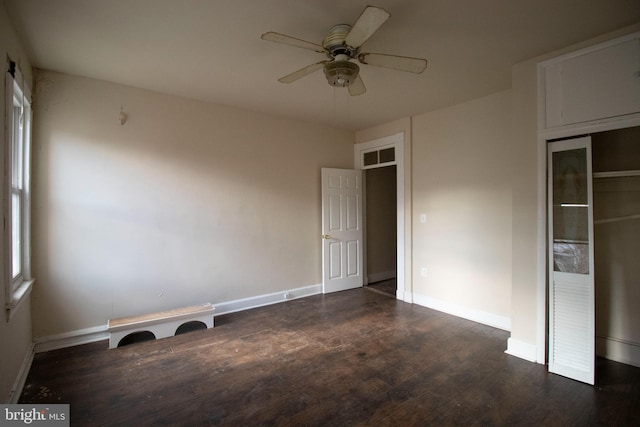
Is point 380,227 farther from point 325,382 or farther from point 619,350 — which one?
point 325,382

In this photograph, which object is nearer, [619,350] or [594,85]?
[594,85]

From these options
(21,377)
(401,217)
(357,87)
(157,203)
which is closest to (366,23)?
(357,87)

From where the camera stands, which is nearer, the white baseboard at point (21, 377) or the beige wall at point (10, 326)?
the beige wall at point (10, 326)

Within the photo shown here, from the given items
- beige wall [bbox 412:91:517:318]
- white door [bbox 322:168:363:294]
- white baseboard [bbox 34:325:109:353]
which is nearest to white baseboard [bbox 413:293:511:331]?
beige wall [bbox 412:91:517:318]

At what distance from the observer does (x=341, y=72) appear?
7.02 ft

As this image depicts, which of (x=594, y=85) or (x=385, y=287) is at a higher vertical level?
(x=594, y=85)

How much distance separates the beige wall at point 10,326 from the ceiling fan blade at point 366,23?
7.42 feet

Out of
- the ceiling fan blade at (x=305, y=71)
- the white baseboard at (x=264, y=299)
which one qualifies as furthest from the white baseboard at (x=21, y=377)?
the ceiling fan blade at (x=305, y=71)

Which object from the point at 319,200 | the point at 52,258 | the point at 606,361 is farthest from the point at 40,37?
the point at 606,361

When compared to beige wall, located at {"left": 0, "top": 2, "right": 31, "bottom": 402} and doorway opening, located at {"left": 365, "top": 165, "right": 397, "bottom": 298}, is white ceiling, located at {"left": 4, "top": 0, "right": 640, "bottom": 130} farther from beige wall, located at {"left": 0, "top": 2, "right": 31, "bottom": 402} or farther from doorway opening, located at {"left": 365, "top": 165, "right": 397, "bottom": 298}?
doorway opening, located at {"left": 365, "top": 165, "right": 397, "bottom": 298}

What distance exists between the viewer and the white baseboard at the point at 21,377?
2.06 meters

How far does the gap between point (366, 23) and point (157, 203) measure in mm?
2915

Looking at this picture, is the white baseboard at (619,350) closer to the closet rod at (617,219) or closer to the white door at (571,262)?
the white door at (571,262)

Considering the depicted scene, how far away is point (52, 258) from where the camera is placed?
2.89m
